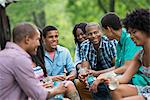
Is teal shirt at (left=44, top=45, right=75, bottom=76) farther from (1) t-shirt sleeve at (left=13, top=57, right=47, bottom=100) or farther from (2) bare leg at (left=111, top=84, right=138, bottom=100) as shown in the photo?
(1) t-shirt sleeve at (left=13, top=57, right=47, bottom=100)

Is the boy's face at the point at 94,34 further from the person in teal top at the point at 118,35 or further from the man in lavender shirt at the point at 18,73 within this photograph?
the man in lavender shirt at the point at 18,73

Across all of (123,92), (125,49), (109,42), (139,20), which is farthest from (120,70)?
(109,42)

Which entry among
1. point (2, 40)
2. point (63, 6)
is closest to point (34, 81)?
point (2, 40)

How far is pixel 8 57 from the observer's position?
3.86 m

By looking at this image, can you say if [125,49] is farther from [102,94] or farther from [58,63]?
[58,63]

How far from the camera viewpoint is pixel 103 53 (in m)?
5.83

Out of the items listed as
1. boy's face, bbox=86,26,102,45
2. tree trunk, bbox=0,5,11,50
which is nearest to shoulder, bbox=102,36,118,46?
boy's face, bbox=86,26,102,45

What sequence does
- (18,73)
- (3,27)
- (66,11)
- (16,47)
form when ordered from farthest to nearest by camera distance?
(66,11)
(3,27)
(16,47)
(18,73)

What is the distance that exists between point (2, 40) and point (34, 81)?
173 inches

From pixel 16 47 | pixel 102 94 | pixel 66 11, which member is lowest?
pixel 102 94

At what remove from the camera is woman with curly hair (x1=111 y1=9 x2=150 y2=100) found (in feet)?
14.3

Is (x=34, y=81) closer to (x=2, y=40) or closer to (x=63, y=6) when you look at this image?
(x=2, y=40)

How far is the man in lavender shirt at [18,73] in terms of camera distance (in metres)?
3.84

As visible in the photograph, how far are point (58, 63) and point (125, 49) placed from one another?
4.13ft
